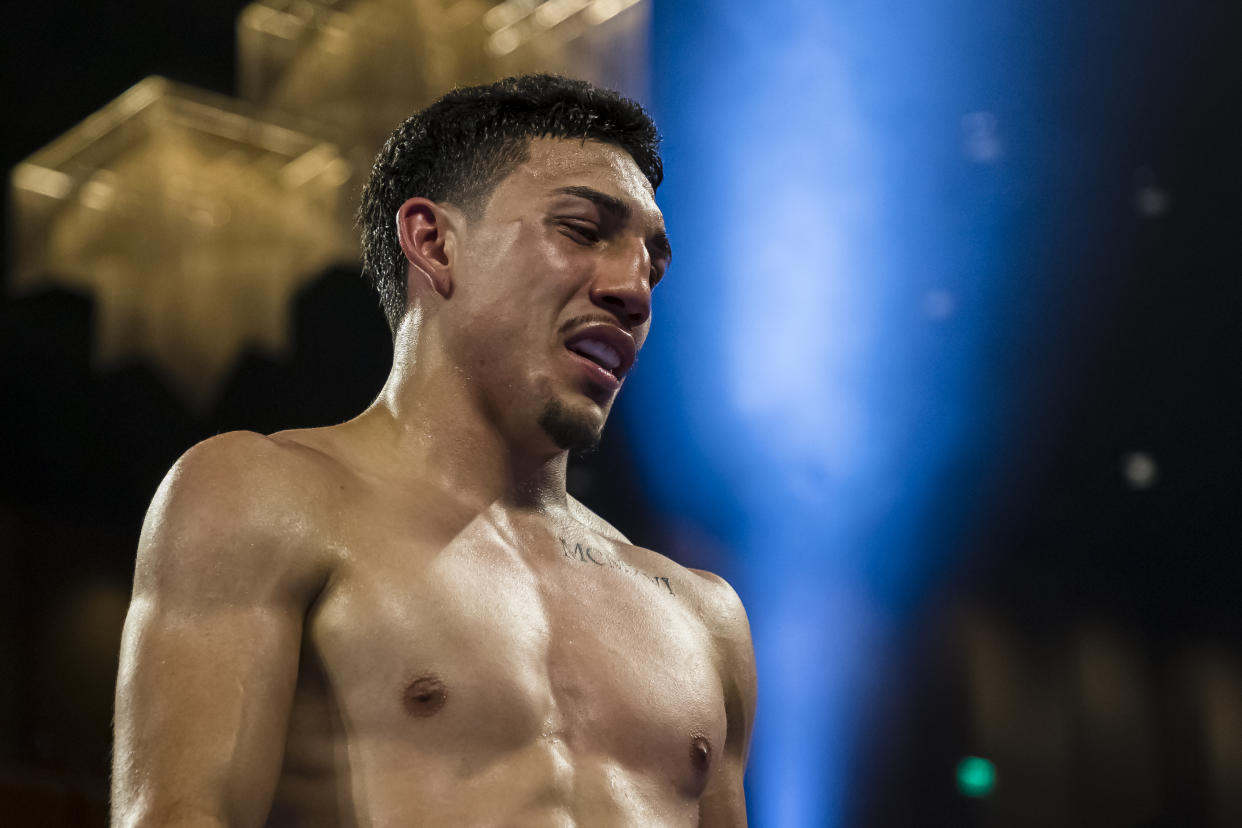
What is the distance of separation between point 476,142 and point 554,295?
204 mm

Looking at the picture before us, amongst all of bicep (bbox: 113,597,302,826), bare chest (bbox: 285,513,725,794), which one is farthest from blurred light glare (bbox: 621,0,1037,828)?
bicep (bbox: 113,597,302,826)

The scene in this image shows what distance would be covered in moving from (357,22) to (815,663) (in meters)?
1.55

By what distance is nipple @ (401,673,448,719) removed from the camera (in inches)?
39.8

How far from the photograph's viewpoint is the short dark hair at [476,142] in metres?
1.30

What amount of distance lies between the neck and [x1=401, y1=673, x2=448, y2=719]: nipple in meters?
0.22

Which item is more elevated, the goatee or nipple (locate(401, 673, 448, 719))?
the goatee

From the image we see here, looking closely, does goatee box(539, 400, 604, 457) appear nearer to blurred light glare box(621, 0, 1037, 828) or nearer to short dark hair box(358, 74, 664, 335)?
short dark hair box(358, 74, 664, 335)

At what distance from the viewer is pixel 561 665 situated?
1.11 m

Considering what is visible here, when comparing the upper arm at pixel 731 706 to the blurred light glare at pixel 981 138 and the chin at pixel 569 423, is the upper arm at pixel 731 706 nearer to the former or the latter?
the chin at pixel 569 423

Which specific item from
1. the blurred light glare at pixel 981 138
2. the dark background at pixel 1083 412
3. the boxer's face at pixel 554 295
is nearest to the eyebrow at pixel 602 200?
the boxer's face at pixel 554 295

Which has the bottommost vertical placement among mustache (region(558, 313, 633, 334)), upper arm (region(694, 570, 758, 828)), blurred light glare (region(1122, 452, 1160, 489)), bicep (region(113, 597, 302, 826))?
blurred light glare (region(1122, 452, 1160, 489))

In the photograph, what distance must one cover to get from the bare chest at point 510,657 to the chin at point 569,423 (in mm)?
95

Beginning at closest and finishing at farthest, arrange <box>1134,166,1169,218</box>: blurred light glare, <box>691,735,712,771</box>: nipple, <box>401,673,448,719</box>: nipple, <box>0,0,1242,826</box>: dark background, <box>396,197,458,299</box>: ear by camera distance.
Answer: <box>401,673,448,719</box>: nipple < <box>691,735,712,771</box>: nipple < <box>396,197,458,299</box>: ear < <box>0,0,1242,826</box>: dark background < <box>1134,166,1169,218</box>: blurred light glare

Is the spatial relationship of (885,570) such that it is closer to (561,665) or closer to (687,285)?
(687,285)
